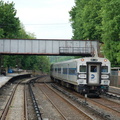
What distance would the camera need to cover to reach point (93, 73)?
2259 centimetres

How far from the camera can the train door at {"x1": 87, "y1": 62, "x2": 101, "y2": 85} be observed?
22531 mm

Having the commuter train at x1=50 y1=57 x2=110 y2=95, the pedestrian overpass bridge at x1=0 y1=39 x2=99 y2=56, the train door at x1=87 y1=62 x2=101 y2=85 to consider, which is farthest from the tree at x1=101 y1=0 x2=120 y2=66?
the train door at x1=87 y1=62 x2=101 y2=85

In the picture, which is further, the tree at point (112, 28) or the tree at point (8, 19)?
the tree at point (8, 19)

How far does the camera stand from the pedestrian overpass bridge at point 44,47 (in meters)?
43.8

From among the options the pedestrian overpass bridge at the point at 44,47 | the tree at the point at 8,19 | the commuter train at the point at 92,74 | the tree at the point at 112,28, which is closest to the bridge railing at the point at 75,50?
the pedestrian overpass bridge at the point at 44,47

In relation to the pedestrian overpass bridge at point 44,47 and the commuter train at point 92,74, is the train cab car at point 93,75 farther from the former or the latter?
the pedestrian overpass bridge at point 44,47

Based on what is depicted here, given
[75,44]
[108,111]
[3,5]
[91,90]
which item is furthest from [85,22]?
[108,111]

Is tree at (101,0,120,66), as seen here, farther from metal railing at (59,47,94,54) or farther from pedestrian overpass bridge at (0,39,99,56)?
metal railing at (59,47,94,54)

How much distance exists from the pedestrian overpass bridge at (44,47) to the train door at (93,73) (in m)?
20.8

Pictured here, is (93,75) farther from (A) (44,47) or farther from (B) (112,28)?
(A) (44,47)

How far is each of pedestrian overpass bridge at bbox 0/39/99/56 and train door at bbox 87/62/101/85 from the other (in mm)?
20843

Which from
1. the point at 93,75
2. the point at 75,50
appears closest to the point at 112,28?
the point at 75,50

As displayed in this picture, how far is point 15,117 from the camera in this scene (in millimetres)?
14047

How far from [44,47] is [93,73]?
879 inches
